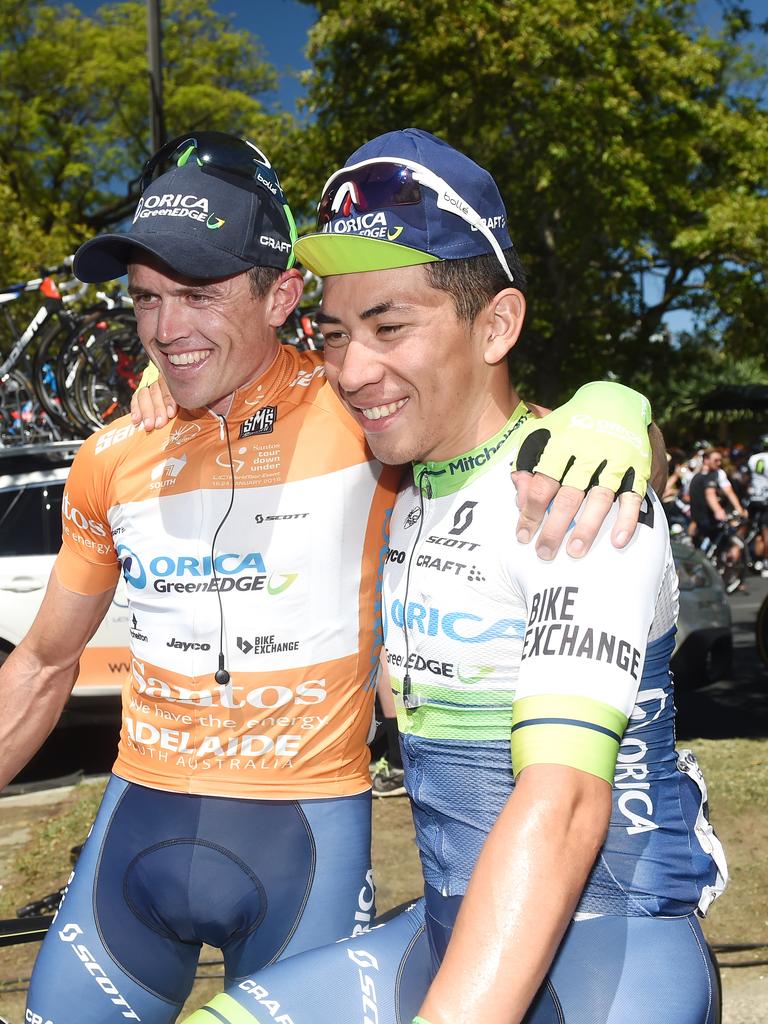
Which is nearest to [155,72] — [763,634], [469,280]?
[763,634]

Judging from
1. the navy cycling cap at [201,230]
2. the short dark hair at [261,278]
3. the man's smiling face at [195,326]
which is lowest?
the man's smiling face at [195,326]

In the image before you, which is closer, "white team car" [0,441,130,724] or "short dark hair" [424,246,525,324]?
"short dark hair" [424,246,525,324]

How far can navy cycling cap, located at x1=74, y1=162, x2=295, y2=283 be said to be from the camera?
217 cm

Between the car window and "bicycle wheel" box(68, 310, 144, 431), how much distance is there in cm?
218

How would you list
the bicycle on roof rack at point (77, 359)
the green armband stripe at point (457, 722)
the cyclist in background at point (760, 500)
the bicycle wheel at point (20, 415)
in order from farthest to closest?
the cyclist in background at point (760, 500) < the bicycle wheel at point (20, 415) < the bicycle on roof rack at point (77, 359) < the green armband stripe at point (457, 722)

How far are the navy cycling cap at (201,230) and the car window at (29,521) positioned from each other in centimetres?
480

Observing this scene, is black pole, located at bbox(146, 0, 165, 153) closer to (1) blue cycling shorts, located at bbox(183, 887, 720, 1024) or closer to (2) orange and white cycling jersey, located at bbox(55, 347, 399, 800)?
(2) orange and white cycling jersey, located at bbox(55, 347, 399, 800)

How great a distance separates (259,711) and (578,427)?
94 centimetres

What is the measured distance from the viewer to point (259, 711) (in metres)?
2.15

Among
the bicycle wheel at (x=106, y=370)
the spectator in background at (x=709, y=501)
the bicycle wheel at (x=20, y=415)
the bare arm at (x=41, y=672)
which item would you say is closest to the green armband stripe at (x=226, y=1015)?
the bare arm at (x=41, y=672)

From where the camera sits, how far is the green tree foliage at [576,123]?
15484mm

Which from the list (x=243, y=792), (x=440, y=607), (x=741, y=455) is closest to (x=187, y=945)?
(x=243, y=792)

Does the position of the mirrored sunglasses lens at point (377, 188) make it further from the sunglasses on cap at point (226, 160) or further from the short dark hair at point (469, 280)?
the sunglasses on cap at point (226, 160)

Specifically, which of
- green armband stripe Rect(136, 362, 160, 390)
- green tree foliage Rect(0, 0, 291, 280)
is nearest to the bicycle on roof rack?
green armband stripe Rect(136, 362, 160, 390)
